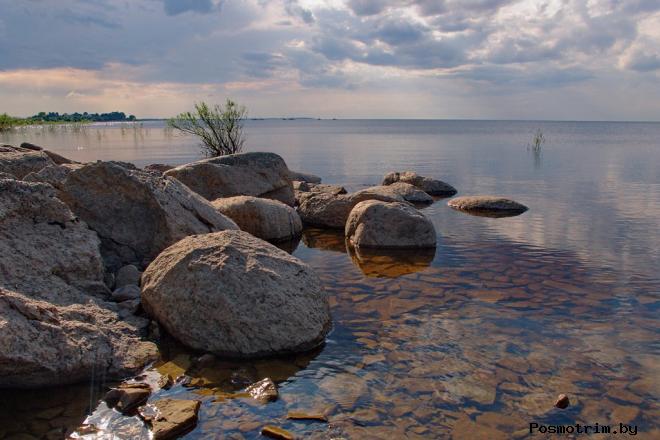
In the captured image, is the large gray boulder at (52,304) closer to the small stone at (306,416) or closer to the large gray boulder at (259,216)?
the small stone at (306,416)

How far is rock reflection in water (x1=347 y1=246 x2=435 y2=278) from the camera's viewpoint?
11.0m

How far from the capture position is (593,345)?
734cm

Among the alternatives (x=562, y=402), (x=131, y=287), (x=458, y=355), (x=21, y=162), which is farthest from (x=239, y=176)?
(x=562, y=402)

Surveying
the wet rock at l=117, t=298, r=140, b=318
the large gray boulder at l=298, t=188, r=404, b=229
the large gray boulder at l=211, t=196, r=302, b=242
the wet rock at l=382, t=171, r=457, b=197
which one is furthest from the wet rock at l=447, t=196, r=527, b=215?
the wet rock at l=117, t=298, r=140, b=318

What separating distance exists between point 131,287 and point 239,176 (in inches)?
329

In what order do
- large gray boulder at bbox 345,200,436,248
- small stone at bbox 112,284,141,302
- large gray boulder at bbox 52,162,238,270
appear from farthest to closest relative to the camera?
1. large gray boulder at bbox 345,200,436,248
2. large gray boulder at bbox 52,162,238,270
3. small stone at bbox 112,284,141,302

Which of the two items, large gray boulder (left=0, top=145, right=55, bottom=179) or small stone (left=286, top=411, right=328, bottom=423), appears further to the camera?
large gray boulder (left=0, top=145, right=55, bottom=179)

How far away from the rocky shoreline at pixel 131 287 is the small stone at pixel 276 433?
65 cm

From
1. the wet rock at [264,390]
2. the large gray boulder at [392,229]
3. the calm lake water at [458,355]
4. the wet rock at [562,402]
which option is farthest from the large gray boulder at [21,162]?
the wet rock at [562,402]

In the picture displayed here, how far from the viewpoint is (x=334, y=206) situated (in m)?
15.8

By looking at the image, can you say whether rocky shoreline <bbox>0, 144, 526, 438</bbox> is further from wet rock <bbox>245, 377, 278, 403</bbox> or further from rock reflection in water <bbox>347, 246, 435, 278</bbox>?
rock reflection in water <bbox>347, 246, 435, 278</bbox>

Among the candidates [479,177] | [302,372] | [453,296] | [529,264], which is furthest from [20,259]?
[479,177]

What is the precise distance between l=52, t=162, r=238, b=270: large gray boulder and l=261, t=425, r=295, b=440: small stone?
5038 mm

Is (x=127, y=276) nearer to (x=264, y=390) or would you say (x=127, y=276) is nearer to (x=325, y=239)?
(x=264, y=390)
